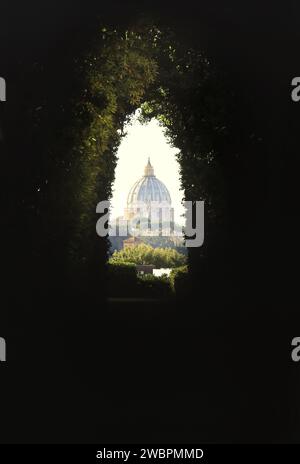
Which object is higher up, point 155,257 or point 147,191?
point 147,191

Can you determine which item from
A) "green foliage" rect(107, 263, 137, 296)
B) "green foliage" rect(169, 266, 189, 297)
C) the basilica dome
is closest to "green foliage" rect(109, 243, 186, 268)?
"green foliage" rect(107, 263, 137, 296)

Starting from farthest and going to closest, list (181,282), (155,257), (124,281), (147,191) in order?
(147,191) < (155,257) < (124,281) < (181,282)

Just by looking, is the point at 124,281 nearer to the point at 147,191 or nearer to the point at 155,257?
the point at 155,257

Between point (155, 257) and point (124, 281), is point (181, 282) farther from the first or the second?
point (155, 257)

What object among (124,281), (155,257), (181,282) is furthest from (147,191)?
(181,282)

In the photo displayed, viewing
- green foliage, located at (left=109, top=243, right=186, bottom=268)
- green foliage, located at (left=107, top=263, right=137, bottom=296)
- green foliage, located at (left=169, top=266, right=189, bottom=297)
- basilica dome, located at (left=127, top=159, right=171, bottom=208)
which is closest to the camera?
green foliage, located at (left=169, top=266, right=189, bottom=297)

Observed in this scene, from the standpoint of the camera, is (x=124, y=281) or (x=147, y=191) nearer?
(x=124, y=281)

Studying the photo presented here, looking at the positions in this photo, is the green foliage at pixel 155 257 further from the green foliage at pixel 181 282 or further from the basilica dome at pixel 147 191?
the basilica dome at pixel 147 191

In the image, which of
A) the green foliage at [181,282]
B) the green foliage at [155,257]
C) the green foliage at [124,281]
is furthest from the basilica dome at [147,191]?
the green foliage at [181,282]

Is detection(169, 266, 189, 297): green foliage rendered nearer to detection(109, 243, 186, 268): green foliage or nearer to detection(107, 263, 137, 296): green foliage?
detection(107, 263, 137, 296): green foliage

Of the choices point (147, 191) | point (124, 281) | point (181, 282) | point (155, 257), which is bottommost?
point (181, 282)

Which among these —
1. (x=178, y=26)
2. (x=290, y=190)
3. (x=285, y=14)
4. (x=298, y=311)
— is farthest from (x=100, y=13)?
(x=298, y=311)

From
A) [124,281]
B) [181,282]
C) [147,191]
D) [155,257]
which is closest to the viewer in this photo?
[181,282]

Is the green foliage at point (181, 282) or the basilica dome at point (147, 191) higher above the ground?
the basilica dome at point (147, 191)
